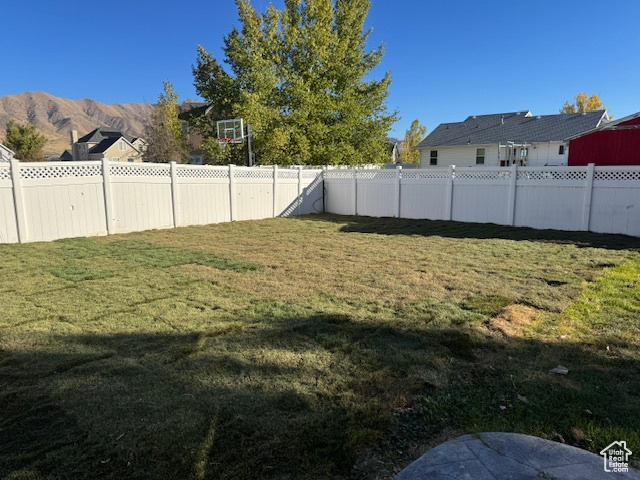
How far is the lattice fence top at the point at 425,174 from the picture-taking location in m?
11.6

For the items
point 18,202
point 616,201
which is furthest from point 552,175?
point 18,202

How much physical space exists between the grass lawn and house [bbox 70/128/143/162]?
3491 centimetres

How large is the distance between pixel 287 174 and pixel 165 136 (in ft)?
52.3

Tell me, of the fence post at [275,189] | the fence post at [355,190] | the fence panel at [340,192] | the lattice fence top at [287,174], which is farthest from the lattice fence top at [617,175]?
the fence post at [275,189]

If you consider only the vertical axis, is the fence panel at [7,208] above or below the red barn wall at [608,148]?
below

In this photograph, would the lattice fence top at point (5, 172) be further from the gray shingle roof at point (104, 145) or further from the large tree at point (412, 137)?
the large tree at point (412, 137)

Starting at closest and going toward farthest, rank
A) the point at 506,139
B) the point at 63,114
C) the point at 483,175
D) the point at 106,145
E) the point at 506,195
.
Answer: the point at 506,195 < the point at 483,175 < the point at 506,139 < the point at 106,145 < the point at 63,114

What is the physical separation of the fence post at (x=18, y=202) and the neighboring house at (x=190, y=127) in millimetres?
12630

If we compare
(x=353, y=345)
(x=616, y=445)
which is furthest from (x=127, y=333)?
(x=616, y=445)

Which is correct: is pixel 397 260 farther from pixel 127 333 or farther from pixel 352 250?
pixel 127 333

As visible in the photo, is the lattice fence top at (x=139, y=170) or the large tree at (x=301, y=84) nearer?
the lattice fence top at (x=139, y=170)

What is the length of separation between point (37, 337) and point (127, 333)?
68cm

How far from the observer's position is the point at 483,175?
10805 millimetres

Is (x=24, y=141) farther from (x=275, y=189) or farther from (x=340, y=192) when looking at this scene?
(x=340, y=192)
